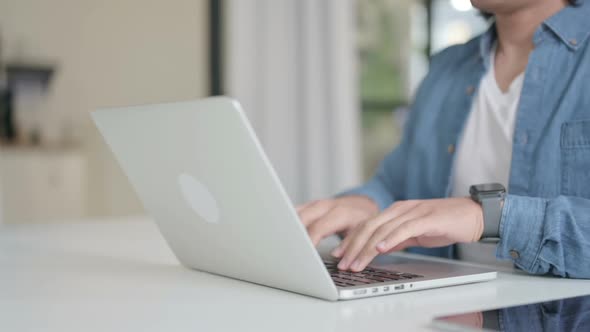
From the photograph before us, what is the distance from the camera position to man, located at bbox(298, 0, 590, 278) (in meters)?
0.96

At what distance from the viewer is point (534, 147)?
122 cm

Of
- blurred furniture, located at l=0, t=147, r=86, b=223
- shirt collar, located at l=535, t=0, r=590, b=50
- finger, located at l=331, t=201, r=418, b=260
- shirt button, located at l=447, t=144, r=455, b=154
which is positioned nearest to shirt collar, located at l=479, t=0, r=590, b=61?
shirt collar, located at l=535, t=0, r=590, b=50

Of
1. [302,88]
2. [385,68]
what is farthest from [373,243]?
[385,68]

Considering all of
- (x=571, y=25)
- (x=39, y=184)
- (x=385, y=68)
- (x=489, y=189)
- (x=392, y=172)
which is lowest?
(x=39, y=184)

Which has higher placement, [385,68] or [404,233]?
[404,233]

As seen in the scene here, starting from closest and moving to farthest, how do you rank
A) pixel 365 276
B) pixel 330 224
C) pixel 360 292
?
pixel 360 292
pixel 365 276
pixel 330 224

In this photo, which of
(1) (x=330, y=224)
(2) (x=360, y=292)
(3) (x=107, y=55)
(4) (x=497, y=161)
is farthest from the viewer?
(3) (x=107, y=55)

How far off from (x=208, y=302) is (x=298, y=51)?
121 inches

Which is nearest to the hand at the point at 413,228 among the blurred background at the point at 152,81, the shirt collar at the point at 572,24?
the shirt collar at the point at 572,24

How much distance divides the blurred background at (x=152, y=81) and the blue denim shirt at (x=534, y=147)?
217 centimetres

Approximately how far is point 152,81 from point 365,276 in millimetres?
3575

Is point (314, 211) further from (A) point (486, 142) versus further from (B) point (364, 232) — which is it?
(A) point (486, 142)

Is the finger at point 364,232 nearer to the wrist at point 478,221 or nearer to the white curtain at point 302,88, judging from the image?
the wrist at point 478,221

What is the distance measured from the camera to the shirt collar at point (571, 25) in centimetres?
123
